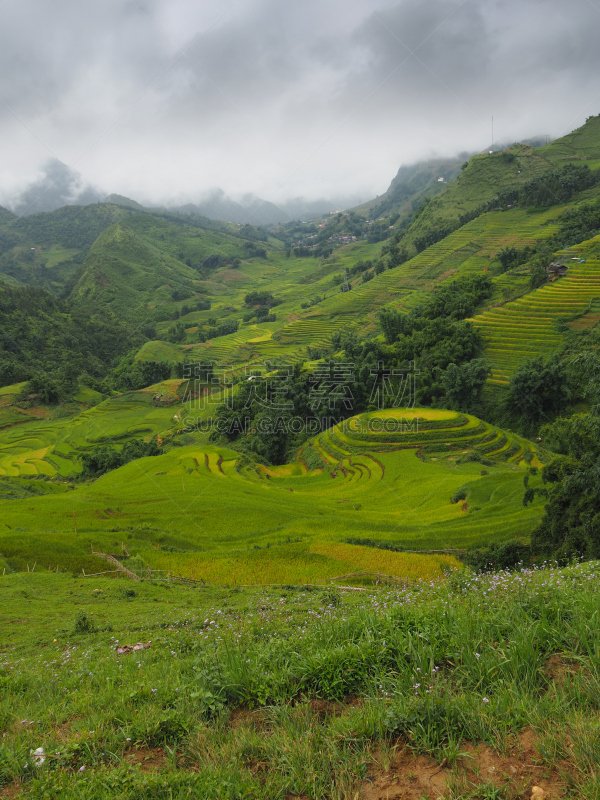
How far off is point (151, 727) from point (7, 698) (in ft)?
6.94

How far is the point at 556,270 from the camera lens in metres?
52.8

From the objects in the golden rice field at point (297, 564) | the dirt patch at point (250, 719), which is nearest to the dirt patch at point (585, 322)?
the golden rice field at point (297, 564)

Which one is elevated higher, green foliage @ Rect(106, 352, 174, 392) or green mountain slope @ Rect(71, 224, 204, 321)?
green mountain slope @ Rect(71, 224, 204, 321)

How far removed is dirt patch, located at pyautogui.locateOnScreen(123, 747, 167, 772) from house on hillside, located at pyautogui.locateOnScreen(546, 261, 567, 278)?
61301mm

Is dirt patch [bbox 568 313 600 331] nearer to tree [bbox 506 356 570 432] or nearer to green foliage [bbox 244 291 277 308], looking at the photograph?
tree [bbox 506 356 570 432]

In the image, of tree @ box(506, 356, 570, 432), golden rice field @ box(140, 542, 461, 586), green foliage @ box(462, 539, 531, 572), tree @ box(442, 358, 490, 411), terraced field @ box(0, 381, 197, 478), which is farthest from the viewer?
terraced field @ box(0, 381, 197, 478)

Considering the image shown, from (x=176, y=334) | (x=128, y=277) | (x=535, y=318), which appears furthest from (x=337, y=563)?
(x=128, y=277)

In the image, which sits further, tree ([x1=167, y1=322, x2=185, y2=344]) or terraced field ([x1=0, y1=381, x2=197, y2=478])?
tree ([x1=167, y1=322, x2=185, y2=344])

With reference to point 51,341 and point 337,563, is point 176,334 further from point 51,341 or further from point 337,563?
point 337,563

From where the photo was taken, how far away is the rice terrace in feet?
9.89

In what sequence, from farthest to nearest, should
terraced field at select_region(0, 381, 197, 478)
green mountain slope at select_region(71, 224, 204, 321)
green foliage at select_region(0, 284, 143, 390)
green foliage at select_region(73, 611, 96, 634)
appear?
1. green mountain slope at select_region(71, 224, 204, 321)
2. green foliage at select_region(0, 284, 143, 390)
3. terraced field at select_region(0, 381, 197, 478)
4. green foliage at select_region(73, 611, 96, 634)

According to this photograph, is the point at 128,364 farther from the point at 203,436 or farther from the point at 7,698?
the point at 7,698

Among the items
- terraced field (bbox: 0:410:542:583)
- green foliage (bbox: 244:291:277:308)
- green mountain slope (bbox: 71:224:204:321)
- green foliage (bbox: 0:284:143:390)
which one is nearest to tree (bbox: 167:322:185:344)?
green foliage (bbox: 0:284:143:390)

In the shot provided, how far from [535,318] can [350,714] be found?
50.9 meters
